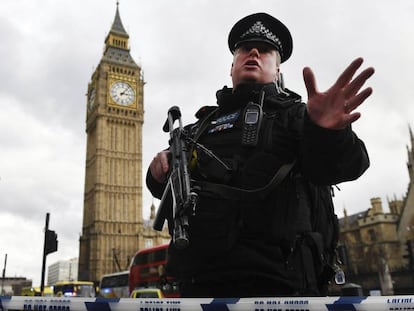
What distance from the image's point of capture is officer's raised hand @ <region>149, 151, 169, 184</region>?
2.59 metres

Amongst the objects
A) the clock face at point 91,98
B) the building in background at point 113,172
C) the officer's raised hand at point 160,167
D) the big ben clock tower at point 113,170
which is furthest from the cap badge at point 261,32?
the clock face at point 91,98

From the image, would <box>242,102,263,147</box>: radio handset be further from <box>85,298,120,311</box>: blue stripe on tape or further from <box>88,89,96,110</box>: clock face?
<box>88,89,96,110</box>: clock face

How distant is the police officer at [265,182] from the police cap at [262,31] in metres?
0.46

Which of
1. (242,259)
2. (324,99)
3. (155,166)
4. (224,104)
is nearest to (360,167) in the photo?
(324,99)

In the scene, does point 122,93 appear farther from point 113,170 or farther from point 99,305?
point 99,305

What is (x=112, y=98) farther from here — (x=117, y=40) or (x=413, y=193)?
(x=413, y=193)

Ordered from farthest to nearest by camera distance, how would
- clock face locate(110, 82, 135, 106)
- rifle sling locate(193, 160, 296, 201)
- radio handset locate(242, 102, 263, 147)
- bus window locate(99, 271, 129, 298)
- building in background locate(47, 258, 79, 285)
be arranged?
building in background locate(47, 258, 79, 285) → clock face locate(110, 82, 135, 106) → bus window locate(99, 271, 129, 298) → radio handset locate(242, 102, 263, 147) → rifle sling locate(193, 160, 296, 201)

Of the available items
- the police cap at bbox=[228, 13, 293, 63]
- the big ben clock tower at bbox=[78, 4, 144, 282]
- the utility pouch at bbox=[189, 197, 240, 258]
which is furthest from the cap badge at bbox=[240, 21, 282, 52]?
the big ben clock tower at bbox=[78, 4, 144, 282]

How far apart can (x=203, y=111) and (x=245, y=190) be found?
95 centimetres

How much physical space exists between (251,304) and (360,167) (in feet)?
2.88

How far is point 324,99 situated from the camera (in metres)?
1.94

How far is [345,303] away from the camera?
1575mm

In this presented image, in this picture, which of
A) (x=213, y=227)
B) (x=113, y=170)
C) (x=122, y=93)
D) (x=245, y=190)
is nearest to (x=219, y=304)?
(x=213, y=227)

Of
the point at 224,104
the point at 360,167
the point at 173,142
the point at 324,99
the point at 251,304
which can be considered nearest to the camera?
the point at 251,304
